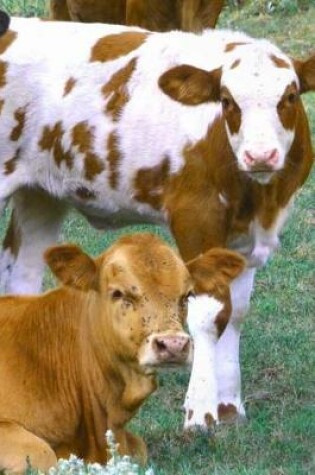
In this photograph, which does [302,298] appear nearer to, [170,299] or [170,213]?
[170,213]

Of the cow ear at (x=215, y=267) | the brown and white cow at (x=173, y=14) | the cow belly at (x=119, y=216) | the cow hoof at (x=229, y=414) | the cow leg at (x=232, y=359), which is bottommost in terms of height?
the brown and white cow at (x=173, y=14)

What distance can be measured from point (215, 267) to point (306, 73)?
1.58 metres

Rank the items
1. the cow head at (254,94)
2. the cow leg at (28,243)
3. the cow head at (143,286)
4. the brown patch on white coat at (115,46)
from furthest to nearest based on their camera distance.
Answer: the cow leg at (28,243) < the brown patch on white coat at (115,46) < the cow head at (254,94) < the cow head at (143,286)

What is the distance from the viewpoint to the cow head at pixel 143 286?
7066 mm

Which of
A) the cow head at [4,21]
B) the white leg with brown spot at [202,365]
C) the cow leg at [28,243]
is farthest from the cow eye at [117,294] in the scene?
the cow leg at [28,243]

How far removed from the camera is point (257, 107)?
27.6 ft

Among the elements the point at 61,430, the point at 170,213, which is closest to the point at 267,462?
the point at 61,430

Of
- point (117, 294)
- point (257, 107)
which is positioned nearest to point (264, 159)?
point (257, 107)

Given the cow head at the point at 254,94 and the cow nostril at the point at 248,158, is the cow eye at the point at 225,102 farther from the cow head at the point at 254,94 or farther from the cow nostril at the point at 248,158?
the cow nostril at the point at 248,158

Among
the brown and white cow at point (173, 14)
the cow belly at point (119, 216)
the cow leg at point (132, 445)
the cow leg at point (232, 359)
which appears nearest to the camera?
the cow leg at point (132, 445)

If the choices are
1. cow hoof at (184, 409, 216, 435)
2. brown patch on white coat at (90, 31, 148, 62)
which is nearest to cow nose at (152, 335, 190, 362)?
cow hoof at (184, 409, 216, 435)

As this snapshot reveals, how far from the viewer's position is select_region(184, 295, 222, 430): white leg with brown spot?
28.5 ft

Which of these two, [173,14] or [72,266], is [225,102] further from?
[173,14]

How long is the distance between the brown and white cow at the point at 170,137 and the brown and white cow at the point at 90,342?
0.89 m
